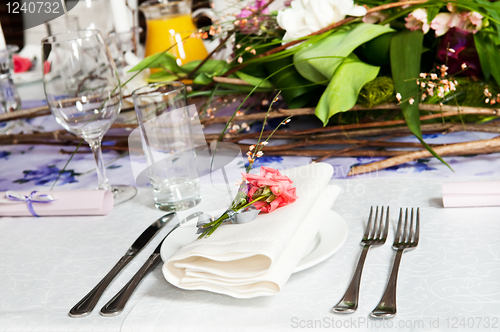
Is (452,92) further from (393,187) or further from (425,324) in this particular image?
(425,324)

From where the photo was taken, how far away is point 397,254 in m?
0.51

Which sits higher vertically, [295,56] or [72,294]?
[295,56]

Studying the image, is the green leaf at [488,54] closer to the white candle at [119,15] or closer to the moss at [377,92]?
the moss at [377,92]

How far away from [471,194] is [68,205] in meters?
0.59

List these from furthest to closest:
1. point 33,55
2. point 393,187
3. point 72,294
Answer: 1. point 33,55
2. point 393,187
3. point 72,294

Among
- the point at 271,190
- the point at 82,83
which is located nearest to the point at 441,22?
the point at 271,190

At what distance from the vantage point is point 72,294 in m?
0.53

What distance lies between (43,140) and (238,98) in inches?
19.4

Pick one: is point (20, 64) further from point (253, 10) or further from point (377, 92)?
point (377, 92)

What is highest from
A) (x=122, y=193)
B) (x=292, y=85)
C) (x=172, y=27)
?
(x=172, y=27)

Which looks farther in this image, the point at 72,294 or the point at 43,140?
the point at 43,140

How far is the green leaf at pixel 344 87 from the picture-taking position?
82 centimetres

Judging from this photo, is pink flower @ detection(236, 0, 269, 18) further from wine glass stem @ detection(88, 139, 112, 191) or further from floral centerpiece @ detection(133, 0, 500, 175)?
wine glass stem @ detection(88, 139, 112, 191)

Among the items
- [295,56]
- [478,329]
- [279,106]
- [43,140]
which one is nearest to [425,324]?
[478,329]
